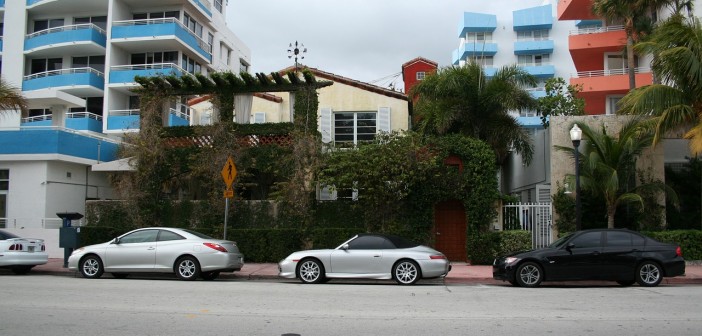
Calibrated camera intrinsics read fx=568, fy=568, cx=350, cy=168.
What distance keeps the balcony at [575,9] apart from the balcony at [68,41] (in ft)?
88.3

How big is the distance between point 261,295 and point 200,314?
2414 mm

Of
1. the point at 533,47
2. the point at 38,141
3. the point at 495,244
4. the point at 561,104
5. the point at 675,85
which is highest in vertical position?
the point at 533,47

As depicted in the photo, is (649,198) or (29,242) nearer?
(29,242)

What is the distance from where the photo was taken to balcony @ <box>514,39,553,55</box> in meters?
58.1

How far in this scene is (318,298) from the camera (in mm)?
10562

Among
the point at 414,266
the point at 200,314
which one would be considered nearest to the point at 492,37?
the point at 414,266

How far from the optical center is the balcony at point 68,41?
33875 millimetres

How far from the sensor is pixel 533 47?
58.7 m

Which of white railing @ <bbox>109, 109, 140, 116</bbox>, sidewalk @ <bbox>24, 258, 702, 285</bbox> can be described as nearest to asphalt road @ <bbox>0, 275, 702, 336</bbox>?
sidewalk @ <bbox>24, 258, 702, 285</bbox>

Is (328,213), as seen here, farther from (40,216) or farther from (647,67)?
(647,67)

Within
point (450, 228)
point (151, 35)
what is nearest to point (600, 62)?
point (450, 228)

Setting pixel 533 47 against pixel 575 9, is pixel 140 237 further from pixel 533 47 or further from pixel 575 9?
pixel 533 47

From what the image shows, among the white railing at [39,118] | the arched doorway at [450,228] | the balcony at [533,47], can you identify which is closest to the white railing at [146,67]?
the white railing at [39,118]

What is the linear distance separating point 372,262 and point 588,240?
199 inches
